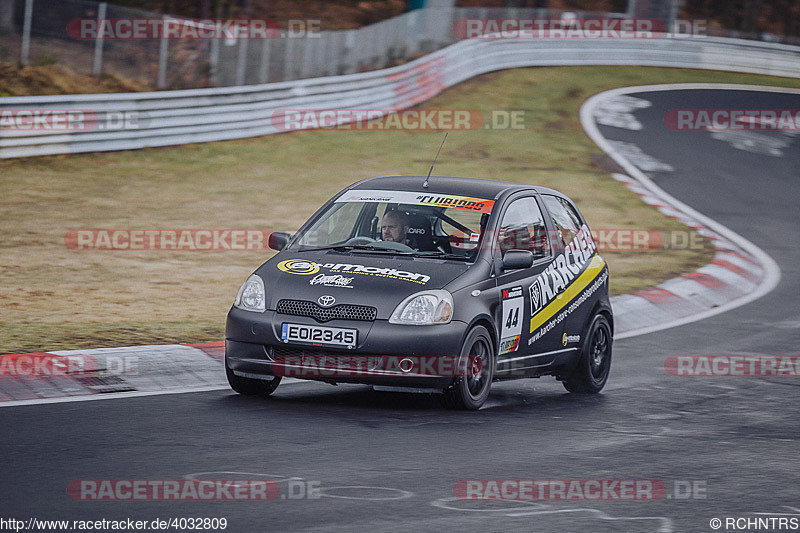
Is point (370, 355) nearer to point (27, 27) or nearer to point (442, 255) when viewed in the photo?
point (442, 255)

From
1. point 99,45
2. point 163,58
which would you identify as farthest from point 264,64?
point 99,45

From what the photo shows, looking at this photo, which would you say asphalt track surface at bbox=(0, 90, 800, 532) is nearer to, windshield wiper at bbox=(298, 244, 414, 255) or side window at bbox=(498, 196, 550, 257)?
windshield wiper at bbox=(298, 244, 414, 255)

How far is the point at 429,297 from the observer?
820 centimetres

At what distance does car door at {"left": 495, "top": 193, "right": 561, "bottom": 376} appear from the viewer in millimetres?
8891

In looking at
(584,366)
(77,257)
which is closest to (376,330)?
(584,366)

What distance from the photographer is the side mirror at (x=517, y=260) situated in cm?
876

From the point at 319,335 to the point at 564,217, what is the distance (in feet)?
9.53

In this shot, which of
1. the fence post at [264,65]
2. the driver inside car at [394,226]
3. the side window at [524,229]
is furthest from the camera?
the fence post at [264,65]

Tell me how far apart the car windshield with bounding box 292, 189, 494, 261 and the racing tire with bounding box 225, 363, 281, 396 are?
1008 millimetres

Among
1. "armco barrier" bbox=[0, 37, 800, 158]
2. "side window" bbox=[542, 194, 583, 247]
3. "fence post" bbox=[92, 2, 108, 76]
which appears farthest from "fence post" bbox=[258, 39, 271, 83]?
"side window" bbox=[542, 194, 583, 247]

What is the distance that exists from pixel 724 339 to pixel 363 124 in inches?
610

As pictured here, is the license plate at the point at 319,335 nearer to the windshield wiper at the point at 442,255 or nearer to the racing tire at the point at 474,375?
the racing tire at the point at 474,375

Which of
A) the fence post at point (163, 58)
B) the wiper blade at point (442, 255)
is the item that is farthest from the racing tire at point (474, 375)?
the fence post at point (163, 58)

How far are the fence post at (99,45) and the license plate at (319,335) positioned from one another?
16514 millimetres
